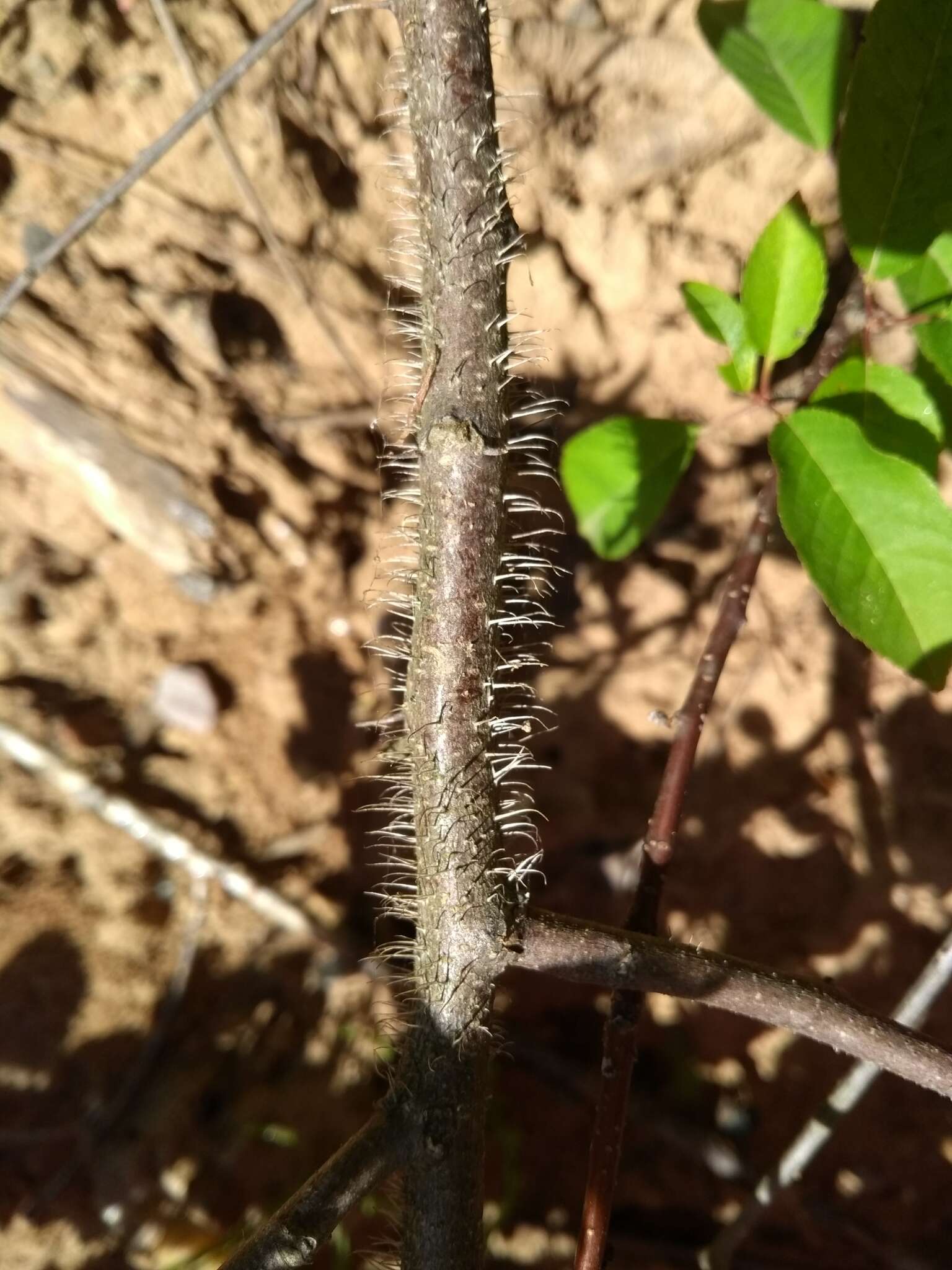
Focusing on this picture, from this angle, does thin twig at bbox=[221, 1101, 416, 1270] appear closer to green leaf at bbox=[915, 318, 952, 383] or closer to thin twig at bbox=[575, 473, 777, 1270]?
thin twig at bbox=[575, 473, 777, 1270]

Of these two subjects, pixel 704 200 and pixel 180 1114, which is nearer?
pixel 704 200

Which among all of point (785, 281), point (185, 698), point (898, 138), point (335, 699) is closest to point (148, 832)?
point (185, 698)

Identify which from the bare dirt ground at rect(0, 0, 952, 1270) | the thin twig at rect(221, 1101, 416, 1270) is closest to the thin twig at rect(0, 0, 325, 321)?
the bare dirt ground at rect(0, 0, 952, 1270)

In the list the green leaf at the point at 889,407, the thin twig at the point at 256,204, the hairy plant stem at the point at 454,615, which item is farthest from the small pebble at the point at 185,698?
the green leaf at the point at 889,407

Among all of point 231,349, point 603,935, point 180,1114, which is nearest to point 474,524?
point 603,935

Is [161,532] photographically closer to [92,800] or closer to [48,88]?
[92,800]

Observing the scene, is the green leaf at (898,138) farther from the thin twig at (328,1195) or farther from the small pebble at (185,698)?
the small pebble at (185,698)

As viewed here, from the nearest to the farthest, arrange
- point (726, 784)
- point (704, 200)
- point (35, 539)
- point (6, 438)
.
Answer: point (704, 200)
point (6, 438)
point (35, 539)
point (726, 784)
